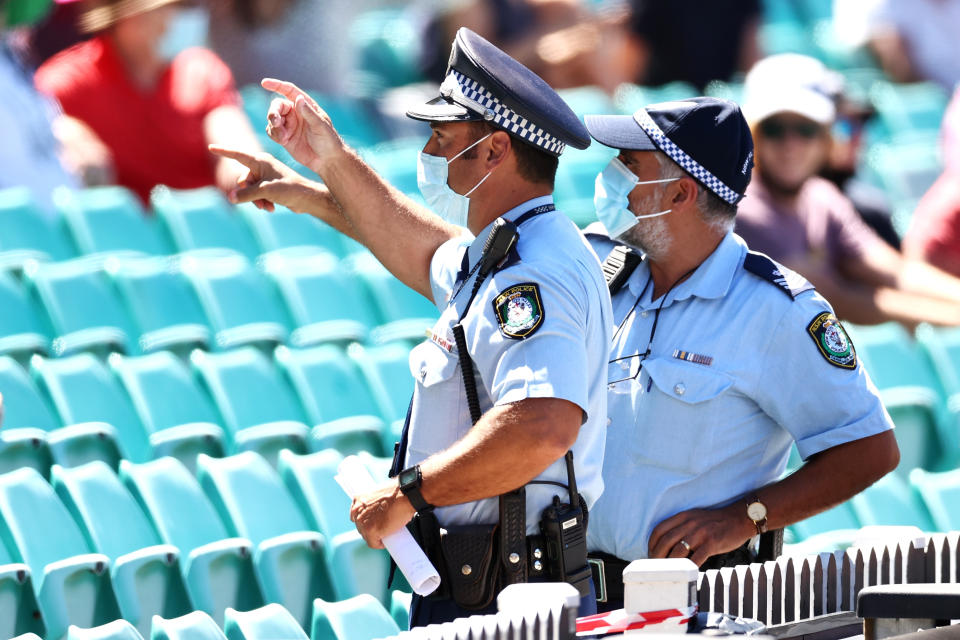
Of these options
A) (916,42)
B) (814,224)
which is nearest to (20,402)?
(814,224)

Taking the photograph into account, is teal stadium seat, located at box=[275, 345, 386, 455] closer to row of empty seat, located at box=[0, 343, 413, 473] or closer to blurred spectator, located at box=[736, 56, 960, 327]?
row of empty seat, located at box=[0, 343, 413, 473]

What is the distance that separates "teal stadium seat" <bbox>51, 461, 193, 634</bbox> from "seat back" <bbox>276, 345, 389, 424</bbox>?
0.83 meters

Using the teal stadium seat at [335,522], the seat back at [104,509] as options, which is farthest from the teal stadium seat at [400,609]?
the seat back at [104,509]

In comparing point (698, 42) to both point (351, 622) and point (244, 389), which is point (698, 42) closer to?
point (244, 389)

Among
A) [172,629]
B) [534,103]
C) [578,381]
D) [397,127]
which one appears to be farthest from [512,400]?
[397,127]

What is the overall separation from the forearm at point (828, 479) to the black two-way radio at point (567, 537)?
0.44m

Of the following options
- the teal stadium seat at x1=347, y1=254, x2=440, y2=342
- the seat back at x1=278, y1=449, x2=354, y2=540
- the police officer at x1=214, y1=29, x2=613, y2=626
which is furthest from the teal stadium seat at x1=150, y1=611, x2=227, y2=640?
the teal stadium seat at x1=347, y1=254, x2=440, y2=342

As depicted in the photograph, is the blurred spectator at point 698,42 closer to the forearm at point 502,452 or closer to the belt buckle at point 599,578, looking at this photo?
the belt buckle at point 599,578

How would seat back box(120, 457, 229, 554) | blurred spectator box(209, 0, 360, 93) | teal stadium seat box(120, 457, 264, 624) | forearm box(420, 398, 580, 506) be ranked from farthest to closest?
1. blurred spectator box(209, 0, 360, 93)
2. seat back box(120, 457, 229, 554)
3. teal stadium seat box(120, 457, 264, 624)
4. forearm box(420, 398, 580, 506)

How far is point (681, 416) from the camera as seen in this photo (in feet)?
8.38

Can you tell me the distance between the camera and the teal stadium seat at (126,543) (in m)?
2.95

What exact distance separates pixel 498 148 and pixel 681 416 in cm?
62

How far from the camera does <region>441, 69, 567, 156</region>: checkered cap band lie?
2287mm

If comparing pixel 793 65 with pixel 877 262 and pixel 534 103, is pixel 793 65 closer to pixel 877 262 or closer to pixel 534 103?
pixel 877 262
